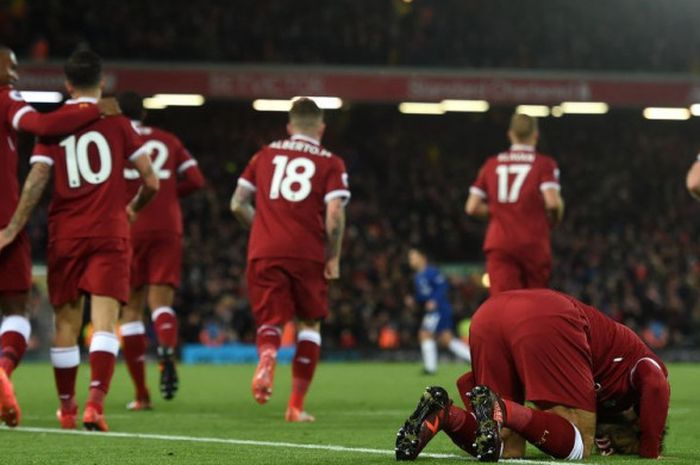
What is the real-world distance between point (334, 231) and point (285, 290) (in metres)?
0.50

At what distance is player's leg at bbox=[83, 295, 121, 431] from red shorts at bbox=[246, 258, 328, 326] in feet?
3.70

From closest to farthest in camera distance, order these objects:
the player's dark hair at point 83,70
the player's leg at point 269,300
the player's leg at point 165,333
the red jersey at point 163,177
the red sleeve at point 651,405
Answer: the red sleeve at point 651,405
the player's dark hair at point 83,70
the player's leg at point 269,300
the player's leg at point 165,333
the red jersey at point 163,177

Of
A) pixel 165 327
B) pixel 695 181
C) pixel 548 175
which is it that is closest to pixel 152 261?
pixel 165 327

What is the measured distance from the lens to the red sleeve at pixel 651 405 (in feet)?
19.0

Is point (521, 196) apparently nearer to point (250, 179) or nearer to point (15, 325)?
point (250, 179)

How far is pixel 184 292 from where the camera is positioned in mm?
24828

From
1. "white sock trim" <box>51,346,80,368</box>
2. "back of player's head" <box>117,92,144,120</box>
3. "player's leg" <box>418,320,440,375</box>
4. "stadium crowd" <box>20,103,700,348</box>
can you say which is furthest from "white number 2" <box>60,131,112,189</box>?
"stadium crowd" <box>20,103,700,348</box>

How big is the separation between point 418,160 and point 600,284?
6.47 m

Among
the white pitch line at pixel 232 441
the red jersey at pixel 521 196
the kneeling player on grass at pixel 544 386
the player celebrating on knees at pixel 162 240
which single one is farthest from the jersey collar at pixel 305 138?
the kneeling player on grass at pixel 544 386

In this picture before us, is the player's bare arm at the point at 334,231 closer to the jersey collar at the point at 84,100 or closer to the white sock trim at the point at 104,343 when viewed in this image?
the white sock trim at the point at 104,343

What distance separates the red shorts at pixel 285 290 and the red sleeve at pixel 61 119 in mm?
1586

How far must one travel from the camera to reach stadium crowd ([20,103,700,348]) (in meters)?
25.0

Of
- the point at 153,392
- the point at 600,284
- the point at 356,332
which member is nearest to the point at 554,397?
the point at 153,392

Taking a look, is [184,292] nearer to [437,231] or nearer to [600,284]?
[437,231]
